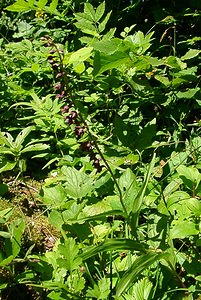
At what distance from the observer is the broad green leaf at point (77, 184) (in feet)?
5.52

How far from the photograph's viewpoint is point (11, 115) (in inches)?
109

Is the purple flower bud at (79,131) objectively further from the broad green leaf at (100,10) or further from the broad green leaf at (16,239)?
the broad green leaf at (16,239)

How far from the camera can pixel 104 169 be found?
2051 mm

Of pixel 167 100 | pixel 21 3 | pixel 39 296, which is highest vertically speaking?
pixel 21 3

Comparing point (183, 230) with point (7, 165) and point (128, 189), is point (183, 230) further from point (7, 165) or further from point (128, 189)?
point (7, 165)

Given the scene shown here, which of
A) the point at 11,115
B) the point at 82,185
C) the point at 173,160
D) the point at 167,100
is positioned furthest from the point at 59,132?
the point at 82,185

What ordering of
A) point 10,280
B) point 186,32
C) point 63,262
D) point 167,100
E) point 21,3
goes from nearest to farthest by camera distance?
point 63,262
point 21,3
point 10,280
point 167,100
point 186,32

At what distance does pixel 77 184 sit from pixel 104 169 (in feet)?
1.20

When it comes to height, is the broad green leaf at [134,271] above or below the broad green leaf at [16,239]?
above

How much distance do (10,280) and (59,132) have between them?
943 millimetres

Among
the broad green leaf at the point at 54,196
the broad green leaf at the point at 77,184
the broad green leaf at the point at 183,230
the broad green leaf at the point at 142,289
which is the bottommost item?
the broad green leaf at the point at 142,289

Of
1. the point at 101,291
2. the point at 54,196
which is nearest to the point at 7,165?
Result: the point at 54,196

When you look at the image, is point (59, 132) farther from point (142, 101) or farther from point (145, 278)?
point (145, 278)

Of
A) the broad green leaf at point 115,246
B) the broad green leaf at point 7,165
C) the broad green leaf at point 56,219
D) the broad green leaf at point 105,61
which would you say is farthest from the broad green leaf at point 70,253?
the broad green leaf at point 105,61
